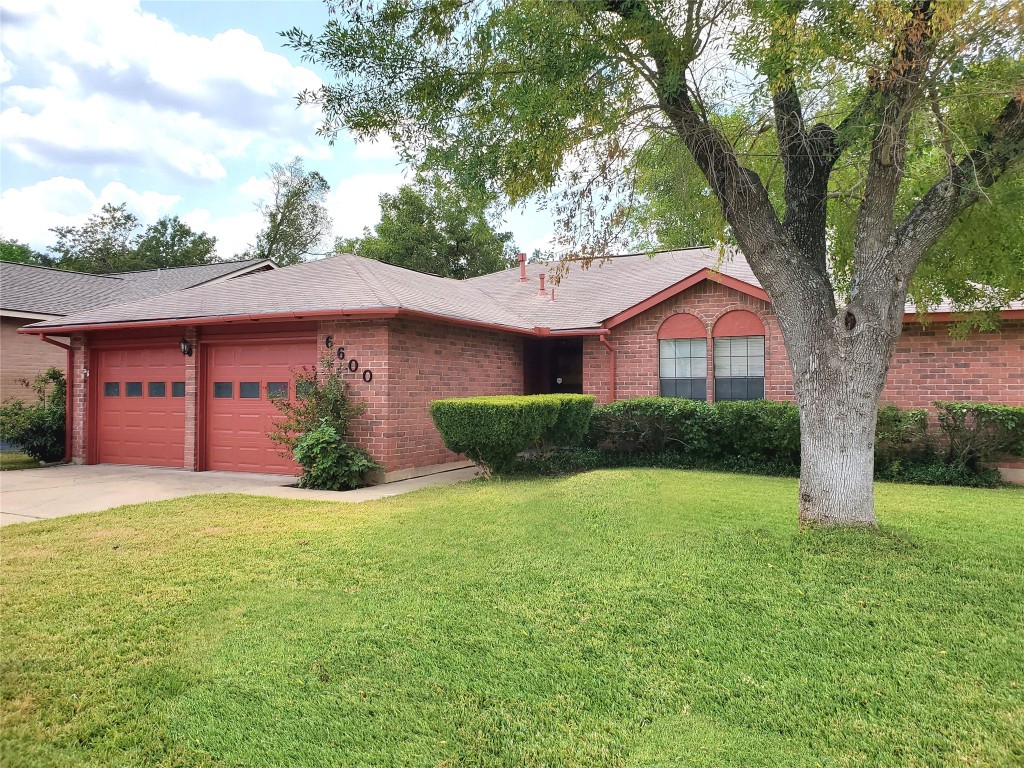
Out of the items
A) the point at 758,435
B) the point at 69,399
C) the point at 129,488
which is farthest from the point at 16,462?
the point at 758,435

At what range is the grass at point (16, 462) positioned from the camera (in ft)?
42.5

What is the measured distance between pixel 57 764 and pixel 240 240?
1847 inches

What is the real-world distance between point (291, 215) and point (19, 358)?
29399 mm

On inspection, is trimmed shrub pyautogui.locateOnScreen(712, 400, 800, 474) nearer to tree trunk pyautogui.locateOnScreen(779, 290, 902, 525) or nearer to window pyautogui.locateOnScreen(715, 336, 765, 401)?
window pyautogui.locateOnScreen(715, 336, 765, 401)

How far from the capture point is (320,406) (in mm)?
10227

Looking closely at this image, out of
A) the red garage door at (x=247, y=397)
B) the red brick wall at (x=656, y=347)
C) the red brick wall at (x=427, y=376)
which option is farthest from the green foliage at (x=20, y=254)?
the red brick wall at (x=656, y=347)

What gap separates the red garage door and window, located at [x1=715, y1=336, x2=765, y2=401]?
8.18 m

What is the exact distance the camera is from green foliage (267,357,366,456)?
1020 centimetres

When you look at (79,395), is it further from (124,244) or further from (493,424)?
(124,244)

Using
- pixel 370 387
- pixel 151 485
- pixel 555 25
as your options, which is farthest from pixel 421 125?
pixel 151 485

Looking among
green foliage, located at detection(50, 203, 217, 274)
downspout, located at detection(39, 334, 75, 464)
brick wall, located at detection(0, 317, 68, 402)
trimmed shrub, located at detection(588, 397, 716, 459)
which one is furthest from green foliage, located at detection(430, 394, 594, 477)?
green foliage, located at detection(50, 203, 217, 274)

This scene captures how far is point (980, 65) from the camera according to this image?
6008 millimetres

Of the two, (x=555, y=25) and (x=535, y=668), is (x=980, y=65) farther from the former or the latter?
(x=535, y=668)

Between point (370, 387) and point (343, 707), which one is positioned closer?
point (343, 707)
